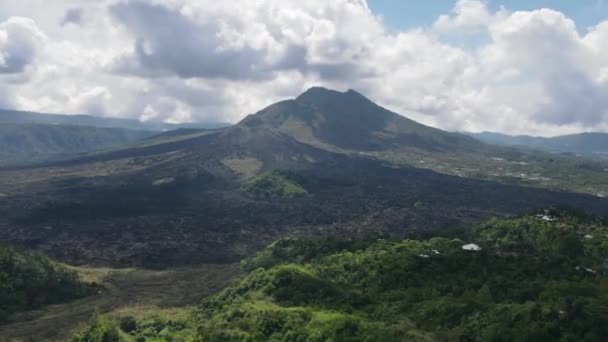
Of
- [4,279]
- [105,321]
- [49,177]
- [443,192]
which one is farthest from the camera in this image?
[49,177]

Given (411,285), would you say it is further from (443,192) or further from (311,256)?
(443,192)

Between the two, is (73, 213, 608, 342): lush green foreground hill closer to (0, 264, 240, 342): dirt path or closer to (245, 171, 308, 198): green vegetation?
(0, 264, 240, 342): dirt path

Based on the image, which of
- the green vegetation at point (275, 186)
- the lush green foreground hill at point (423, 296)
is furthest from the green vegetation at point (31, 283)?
the green vegetation at point (275, 186)

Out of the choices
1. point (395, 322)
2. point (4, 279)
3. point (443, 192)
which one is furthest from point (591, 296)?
point (443, 192)

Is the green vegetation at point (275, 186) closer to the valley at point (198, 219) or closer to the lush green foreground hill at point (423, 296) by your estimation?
the valley at point (198, 219)

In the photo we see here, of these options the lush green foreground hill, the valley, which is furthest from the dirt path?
the lush green foreground hill

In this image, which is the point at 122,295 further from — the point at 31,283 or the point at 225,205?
the point at 225,205
